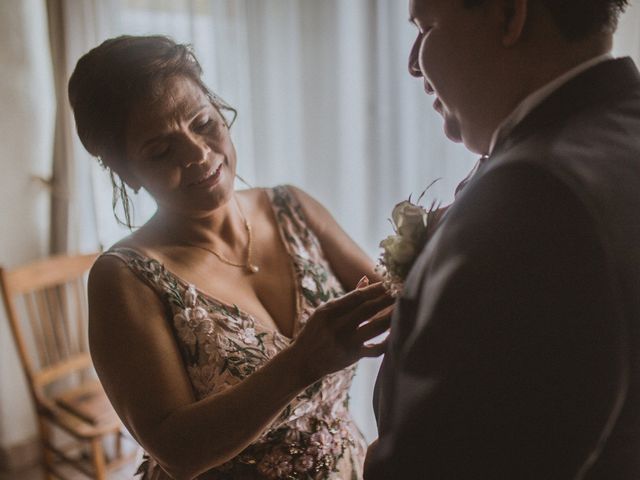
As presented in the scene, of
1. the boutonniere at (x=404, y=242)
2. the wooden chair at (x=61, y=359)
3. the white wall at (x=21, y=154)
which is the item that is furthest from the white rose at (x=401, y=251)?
the white wall at (x=21, y=154)

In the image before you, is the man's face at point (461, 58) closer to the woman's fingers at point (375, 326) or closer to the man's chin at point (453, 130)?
the man's chin at point (453, 130)

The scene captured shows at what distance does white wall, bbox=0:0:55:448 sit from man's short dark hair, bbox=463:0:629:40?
259 centimetres

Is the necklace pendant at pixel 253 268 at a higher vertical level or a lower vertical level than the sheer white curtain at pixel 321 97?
lower

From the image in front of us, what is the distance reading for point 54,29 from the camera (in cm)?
254

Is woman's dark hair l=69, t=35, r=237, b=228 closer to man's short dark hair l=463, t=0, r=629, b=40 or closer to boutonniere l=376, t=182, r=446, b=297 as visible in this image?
boutonniere l=376, t=182, r=446, b=297

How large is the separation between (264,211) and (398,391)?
33.1 inches

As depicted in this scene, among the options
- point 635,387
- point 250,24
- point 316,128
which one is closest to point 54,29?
point 250,24

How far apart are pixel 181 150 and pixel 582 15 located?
75 cm

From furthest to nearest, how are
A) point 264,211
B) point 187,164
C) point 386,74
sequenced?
point 386,74, point 264,211, point 187,164

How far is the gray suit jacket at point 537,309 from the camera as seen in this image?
1.60 ft

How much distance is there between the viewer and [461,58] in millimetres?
593

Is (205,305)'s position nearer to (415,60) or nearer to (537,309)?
(415,60)

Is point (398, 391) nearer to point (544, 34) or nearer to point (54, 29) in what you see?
point (544, 34)

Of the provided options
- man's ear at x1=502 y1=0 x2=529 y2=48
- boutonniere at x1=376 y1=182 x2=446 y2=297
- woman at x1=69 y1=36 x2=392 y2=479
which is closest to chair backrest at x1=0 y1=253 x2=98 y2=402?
woman at x1=69 y1=36 x2=392 y2=479
